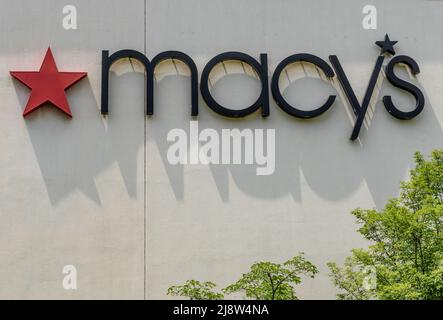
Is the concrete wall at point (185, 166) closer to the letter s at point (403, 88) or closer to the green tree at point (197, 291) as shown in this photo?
the letter s at point (403, 88)

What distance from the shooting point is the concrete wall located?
790 inches

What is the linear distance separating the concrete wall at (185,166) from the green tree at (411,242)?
410 cm

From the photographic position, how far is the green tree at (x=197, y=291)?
17.5m

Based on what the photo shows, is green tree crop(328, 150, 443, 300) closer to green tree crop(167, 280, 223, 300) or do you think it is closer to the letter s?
green tree crop(167, 280, 223, 300)

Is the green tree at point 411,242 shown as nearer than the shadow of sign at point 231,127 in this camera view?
Yes

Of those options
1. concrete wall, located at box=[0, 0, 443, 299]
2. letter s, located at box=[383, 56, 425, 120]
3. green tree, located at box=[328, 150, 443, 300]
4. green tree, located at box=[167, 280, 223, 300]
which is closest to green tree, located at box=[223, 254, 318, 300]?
green tree, located at box=[167, 280, 223, 300]

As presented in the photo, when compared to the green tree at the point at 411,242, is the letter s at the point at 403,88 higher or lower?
higher

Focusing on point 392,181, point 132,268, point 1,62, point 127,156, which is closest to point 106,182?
point 127,156

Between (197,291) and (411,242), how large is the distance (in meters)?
5.31

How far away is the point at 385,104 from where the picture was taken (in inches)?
838

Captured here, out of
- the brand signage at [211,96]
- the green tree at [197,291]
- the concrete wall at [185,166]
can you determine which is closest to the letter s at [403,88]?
the brand signage at [211,96]

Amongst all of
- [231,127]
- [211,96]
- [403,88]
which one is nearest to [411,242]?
[231,127]

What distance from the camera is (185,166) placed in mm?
20531

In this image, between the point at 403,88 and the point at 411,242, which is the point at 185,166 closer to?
the point at 403,88
